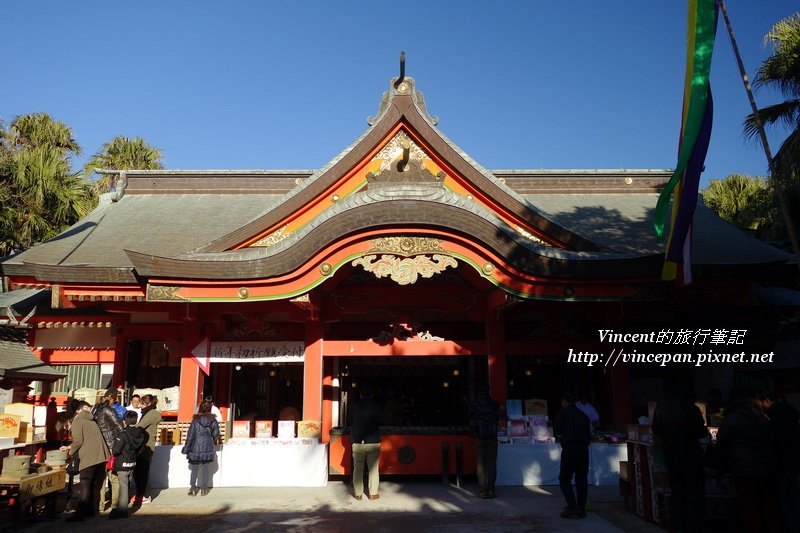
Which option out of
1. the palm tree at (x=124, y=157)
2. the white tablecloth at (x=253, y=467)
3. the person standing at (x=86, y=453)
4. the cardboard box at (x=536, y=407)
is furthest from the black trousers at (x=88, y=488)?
the palm tree at (x=124, y=157)

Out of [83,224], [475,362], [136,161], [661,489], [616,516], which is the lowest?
[616,516]

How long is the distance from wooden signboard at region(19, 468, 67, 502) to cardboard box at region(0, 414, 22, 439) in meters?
0.76

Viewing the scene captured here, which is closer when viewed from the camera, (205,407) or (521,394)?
(205,407)

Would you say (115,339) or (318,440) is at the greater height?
(115,339)

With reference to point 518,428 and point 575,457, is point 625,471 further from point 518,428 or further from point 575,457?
point 518,428

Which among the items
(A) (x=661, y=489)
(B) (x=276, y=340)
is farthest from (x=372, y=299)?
(A) (x=661, y=489)

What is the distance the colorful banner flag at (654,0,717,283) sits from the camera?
7539 mm

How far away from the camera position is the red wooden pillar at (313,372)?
1075 cm

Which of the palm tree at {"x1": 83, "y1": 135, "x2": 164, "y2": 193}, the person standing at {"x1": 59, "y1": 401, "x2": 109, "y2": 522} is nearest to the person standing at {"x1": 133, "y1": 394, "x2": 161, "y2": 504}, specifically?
the person standing at {"x1": 59, "y1": 401, "x2": 109, "y2": 522}

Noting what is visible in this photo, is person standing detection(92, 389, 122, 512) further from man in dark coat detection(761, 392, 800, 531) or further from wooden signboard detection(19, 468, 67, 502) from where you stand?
man in dark coat detection(761, 392, 800, 531)

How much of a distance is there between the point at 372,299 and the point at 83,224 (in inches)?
290

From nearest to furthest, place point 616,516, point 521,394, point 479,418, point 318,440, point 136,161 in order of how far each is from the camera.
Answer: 1. point 616,516
2. point 479,418
3. point 318,440
4. point 521,394
5. point 136,161

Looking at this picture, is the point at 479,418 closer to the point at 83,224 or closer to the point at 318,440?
the point at 318,440

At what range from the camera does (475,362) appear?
13.1 m
